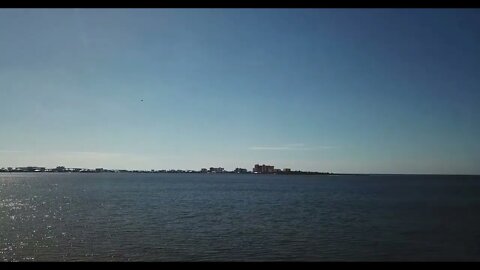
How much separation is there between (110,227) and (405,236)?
20640 mm

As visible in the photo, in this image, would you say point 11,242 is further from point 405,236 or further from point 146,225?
point 405,236

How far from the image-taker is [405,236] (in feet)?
84.8

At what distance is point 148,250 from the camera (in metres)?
20.1

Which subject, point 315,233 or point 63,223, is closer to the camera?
point 315,233
